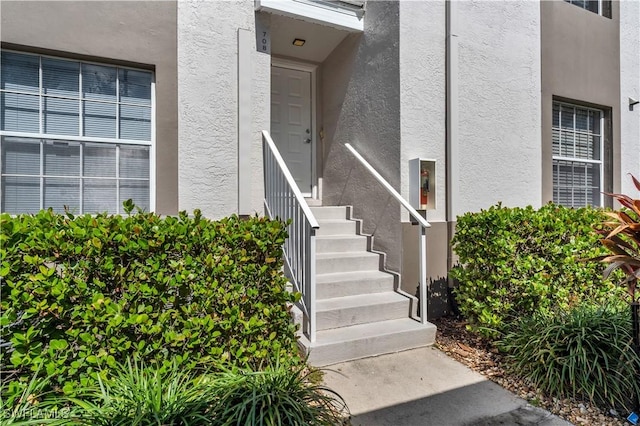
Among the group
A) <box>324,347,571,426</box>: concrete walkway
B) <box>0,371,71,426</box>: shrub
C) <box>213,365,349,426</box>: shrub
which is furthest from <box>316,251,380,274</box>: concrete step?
<box>0,371,71,426</box>: shrub

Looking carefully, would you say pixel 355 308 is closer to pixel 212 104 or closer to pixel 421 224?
pixel 421 224

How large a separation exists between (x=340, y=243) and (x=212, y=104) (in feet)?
7.41

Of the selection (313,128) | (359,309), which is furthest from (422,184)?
(313,128)

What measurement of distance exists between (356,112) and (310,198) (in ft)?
5.16

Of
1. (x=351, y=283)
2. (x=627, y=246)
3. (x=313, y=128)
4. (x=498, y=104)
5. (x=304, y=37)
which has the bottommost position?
(x=351, y=283)

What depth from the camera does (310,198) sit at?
5.98 metres

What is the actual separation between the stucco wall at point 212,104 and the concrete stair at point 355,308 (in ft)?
3.68

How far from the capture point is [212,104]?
13.7 ft

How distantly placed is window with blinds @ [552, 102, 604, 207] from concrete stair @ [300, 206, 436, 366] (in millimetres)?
3401

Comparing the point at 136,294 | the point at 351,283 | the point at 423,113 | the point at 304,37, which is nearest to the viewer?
the point at 136,294

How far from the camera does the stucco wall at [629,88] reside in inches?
244

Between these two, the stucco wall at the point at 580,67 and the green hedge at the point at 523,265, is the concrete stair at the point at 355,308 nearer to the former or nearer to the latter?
the green hedge at the point at 523,265

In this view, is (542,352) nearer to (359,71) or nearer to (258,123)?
(258,123)

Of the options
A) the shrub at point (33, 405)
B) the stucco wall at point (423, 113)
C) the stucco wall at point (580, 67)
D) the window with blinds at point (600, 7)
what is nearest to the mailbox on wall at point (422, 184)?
the stucco wall at point (423, 113)
